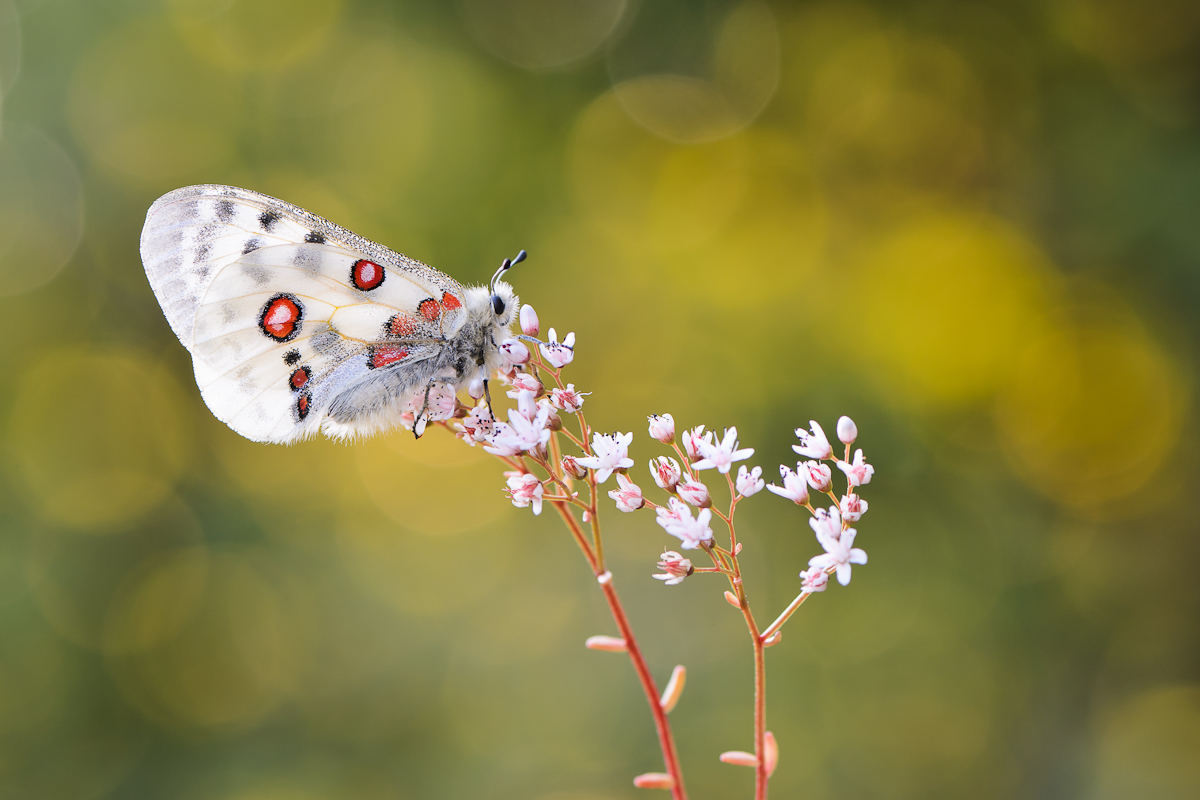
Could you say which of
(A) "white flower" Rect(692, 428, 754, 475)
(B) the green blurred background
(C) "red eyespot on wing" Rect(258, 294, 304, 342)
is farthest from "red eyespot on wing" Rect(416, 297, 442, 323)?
(B) the green blurred background

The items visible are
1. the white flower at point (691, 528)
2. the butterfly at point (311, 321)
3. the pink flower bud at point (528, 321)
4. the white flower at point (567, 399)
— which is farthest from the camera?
the butterfly at point (311, 321)

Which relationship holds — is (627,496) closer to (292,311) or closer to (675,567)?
(675,567)

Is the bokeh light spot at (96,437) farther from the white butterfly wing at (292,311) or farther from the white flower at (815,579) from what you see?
the white flower at (815,579)

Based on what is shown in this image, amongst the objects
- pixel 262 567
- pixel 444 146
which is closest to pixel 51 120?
pixel 444 146

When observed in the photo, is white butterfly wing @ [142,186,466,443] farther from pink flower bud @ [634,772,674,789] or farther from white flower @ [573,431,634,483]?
pink flower bud @ [634,772,674,789]

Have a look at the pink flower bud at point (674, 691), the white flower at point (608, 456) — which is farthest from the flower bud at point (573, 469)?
the pink flower bud at point (674, 691)
